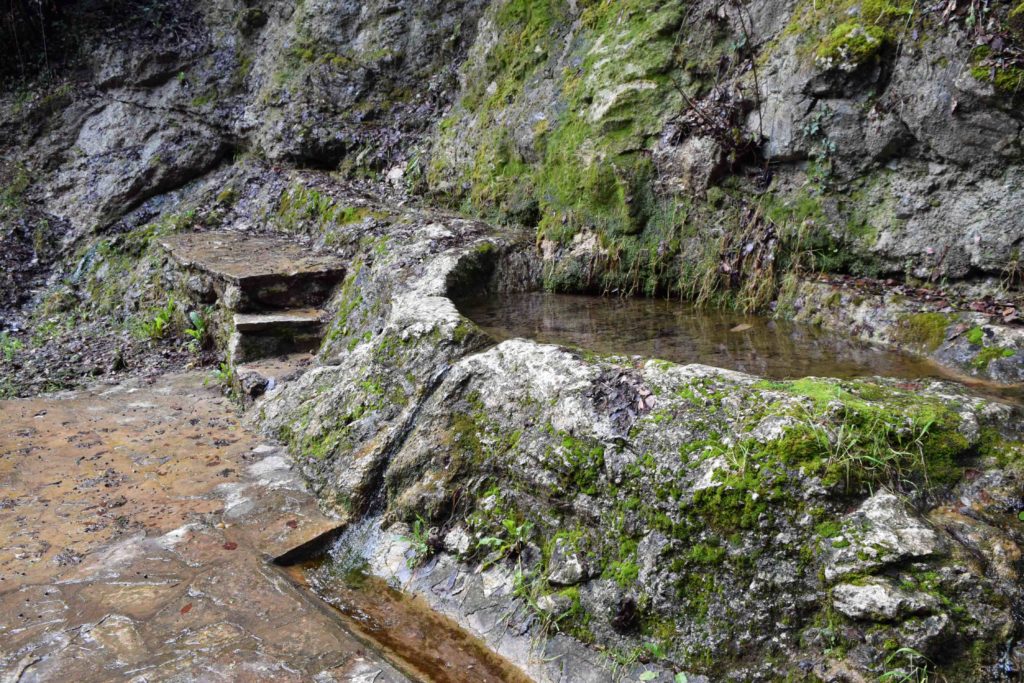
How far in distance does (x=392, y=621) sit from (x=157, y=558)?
128cm

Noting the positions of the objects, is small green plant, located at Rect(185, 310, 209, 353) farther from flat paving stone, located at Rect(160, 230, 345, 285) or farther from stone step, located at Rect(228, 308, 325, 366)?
stone step, located at Rect(228, 308, 325, 366)

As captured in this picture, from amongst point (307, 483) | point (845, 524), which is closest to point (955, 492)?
point (845, 524)

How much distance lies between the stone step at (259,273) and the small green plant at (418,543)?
3.37 metres

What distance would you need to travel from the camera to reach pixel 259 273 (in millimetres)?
6285

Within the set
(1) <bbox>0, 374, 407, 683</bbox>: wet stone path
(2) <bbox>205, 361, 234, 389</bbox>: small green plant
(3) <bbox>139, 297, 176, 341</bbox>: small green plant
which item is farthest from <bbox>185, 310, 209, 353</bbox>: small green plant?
(1) <bbox>0, 374, 407, 683</bbox>: wet stone path

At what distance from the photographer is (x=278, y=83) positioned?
969 centimetres

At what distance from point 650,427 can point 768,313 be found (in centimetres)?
230

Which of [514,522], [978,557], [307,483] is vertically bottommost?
[307,483]

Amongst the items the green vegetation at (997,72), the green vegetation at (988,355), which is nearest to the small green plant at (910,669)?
the green vegetation at (988,355)

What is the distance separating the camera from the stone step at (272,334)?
6020mm

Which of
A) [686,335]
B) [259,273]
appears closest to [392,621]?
[686,335]

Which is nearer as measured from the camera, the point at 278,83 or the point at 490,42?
the point at 490,42

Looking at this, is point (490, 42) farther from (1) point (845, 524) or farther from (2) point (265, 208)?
(1) point (845, 524)

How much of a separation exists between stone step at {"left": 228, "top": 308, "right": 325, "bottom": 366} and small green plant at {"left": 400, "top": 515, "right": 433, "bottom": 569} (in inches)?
117
